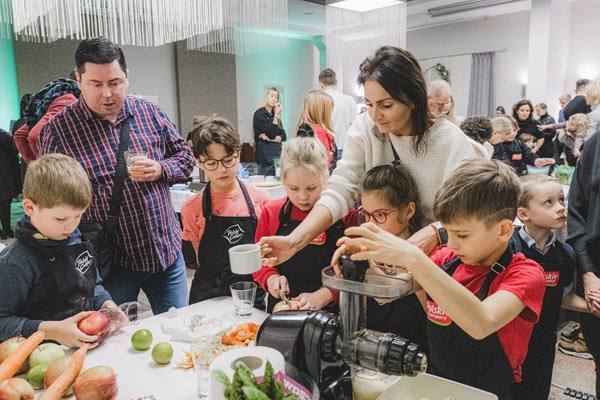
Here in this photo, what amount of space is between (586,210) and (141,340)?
191cm

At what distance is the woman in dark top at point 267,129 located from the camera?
7.53 m

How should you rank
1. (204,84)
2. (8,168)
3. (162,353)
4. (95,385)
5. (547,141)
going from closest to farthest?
(95,385) → (162,353) → (8,168) → (547,141) → (204,84)

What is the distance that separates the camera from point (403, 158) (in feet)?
5.51

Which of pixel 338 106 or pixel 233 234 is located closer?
pixel 233 234

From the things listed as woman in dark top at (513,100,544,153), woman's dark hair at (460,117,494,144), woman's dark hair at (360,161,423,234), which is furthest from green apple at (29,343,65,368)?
woman in dark top at (513,100,544,153)

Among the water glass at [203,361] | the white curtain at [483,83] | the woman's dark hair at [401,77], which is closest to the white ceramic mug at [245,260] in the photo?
the water glass at [203,361]

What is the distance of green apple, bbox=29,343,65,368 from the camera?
1290mm

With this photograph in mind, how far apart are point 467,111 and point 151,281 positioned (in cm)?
1245

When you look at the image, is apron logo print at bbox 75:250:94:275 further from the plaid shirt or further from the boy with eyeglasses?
the boy with eyeglasses

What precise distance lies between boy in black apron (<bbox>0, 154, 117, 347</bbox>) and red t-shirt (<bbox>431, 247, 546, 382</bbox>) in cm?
119

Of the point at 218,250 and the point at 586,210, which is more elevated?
the point at 586,210

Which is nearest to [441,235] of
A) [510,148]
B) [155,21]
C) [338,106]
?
[155,21]

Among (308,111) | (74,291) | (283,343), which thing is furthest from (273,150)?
(283,343)

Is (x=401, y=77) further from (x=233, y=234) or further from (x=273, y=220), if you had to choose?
(x=233, y=234)
